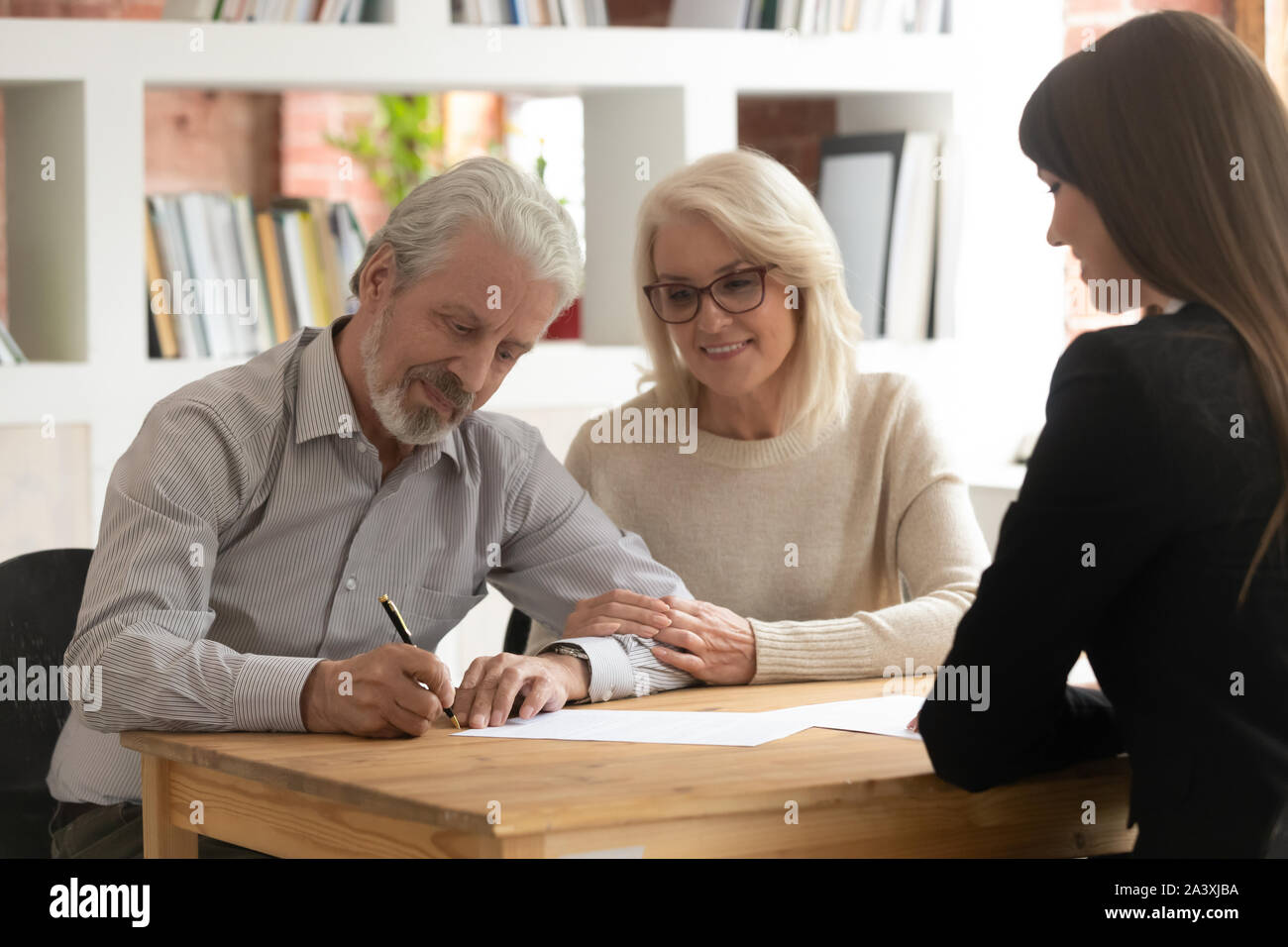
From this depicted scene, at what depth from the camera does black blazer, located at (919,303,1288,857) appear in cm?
130

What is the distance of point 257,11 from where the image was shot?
3025 millimetres

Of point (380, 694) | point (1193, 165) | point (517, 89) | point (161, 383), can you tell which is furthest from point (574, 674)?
point (517, 89)

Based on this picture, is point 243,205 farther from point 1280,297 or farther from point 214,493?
point 1280,297

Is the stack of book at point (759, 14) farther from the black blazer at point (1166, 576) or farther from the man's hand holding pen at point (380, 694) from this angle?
the black blazer at point (1166, 576)

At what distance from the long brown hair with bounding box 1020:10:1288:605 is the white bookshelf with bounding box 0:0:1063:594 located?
1.92 meters

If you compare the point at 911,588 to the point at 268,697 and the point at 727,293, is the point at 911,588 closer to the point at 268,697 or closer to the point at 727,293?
the point at 727,293

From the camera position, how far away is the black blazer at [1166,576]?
130 centimetres

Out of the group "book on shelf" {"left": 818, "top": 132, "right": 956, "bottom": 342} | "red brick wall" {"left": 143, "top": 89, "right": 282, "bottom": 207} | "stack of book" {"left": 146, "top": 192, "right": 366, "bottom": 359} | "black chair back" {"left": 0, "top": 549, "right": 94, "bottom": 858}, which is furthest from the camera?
"red brick wall" {"left": 143, "top": 89, "right": 282, "bottom": 207}

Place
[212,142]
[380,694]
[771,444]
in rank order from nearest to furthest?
[380,694], [771,444], [212,142]

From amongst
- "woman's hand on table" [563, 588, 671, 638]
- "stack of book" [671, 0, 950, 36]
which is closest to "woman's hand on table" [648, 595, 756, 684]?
"woman's hand on table" [563, 588, 671, 638]

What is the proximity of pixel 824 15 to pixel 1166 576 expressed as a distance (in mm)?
2336

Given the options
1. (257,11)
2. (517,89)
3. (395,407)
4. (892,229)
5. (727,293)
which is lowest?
(395,407)

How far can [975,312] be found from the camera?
3574 millimetres

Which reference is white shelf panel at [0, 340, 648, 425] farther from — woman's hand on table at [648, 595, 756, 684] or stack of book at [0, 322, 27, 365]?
woman's hand on table at [648, 595, 756, 684]
